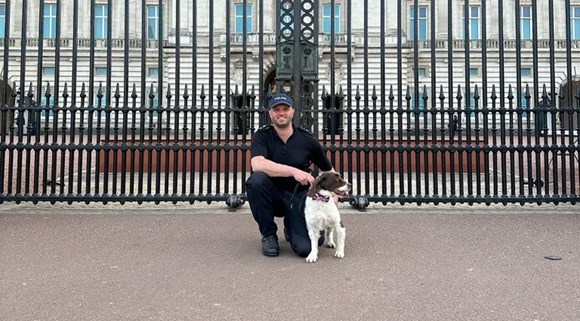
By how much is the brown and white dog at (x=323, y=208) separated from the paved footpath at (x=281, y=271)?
177 mm

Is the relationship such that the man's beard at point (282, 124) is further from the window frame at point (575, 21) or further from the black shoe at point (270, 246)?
the window frame at point (575, 21)

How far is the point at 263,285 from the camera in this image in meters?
2.89

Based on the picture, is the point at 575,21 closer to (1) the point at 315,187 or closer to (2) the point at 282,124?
(2) the point at 282,124

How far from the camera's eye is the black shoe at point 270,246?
141 inches

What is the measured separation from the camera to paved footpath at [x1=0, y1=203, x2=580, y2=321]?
8.20 ft

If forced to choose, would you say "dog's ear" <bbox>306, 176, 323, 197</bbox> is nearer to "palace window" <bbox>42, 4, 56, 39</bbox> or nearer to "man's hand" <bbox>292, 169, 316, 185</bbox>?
"man's hand" <bbox>292, 169, 316, 185</bbox>

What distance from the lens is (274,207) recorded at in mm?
3783

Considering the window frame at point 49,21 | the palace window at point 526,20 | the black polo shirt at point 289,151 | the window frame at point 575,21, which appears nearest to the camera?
the black polo shirt at point 289,151

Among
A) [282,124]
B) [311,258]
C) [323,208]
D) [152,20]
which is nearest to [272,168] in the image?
[282,124]

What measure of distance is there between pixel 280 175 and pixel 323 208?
450mm

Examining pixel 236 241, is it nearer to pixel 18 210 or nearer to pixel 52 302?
pixel 52 302

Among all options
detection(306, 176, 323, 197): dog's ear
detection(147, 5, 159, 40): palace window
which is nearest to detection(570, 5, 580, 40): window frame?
detection(147, 5, 159, 40): palace window

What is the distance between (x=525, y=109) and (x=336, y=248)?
11.8 feet

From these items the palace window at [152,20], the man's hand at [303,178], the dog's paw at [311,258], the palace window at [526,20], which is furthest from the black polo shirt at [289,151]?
the palace window at [526,20]
